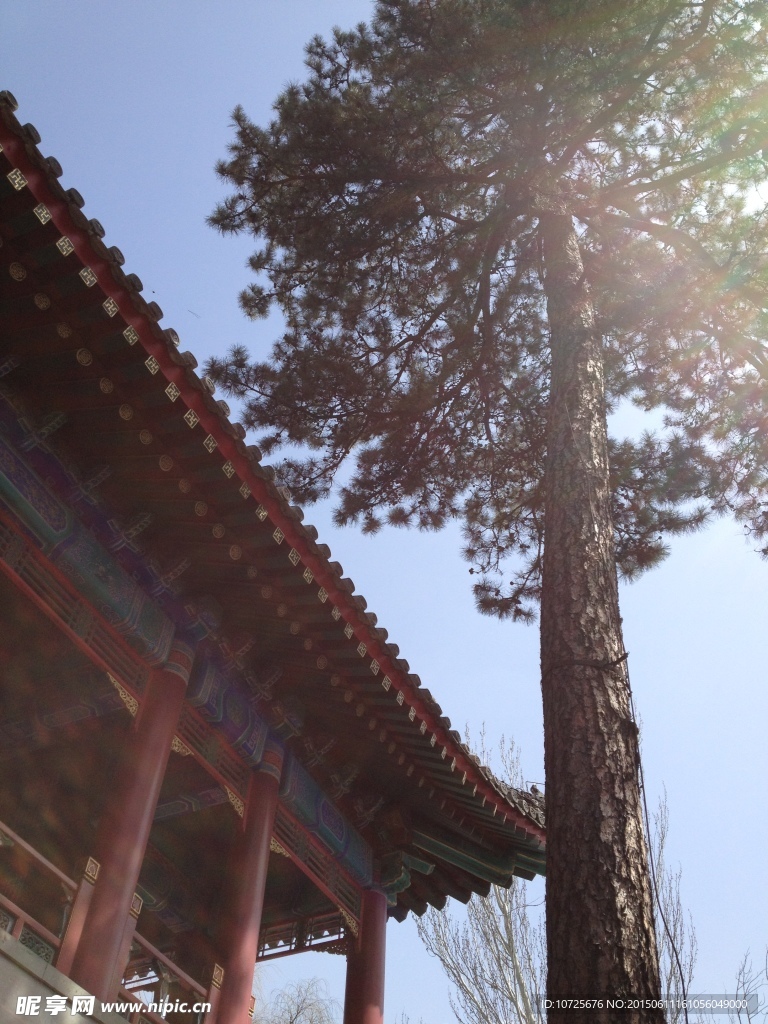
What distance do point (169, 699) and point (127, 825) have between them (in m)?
0.78

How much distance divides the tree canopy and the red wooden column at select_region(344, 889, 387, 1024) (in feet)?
8.33

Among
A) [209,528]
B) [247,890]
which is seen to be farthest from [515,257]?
[247,890]

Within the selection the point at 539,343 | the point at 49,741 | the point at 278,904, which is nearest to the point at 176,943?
the point at 278,904

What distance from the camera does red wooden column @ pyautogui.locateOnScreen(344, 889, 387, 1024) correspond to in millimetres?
6578

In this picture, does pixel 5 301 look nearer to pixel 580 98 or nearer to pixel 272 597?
pixel 272 597

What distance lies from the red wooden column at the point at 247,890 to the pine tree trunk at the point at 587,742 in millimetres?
2429

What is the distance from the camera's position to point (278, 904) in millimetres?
→ 7312

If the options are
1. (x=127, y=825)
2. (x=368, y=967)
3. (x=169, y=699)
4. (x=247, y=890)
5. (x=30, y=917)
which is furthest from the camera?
(x=368, y=967)

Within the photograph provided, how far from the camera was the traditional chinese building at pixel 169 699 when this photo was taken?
432cm

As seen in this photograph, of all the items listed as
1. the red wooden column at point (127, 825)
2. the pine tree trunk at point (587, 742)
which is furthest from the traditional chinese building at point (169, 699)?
the pine tree trunk at point (587, 742)

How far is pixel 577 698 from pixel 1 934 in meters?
2.53

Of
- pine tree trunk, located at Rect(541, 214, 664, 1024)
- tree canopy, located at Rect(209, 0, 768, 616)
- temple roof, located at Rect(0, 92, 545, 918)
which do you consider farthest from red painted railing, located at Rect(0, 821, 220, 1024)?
tree canopy, located at Rect(209, 0, 768, 616)

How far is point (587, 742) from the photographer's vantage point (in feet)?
13.0

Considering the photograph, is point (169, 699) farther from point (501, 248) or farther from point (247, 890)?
point (501, 248)
